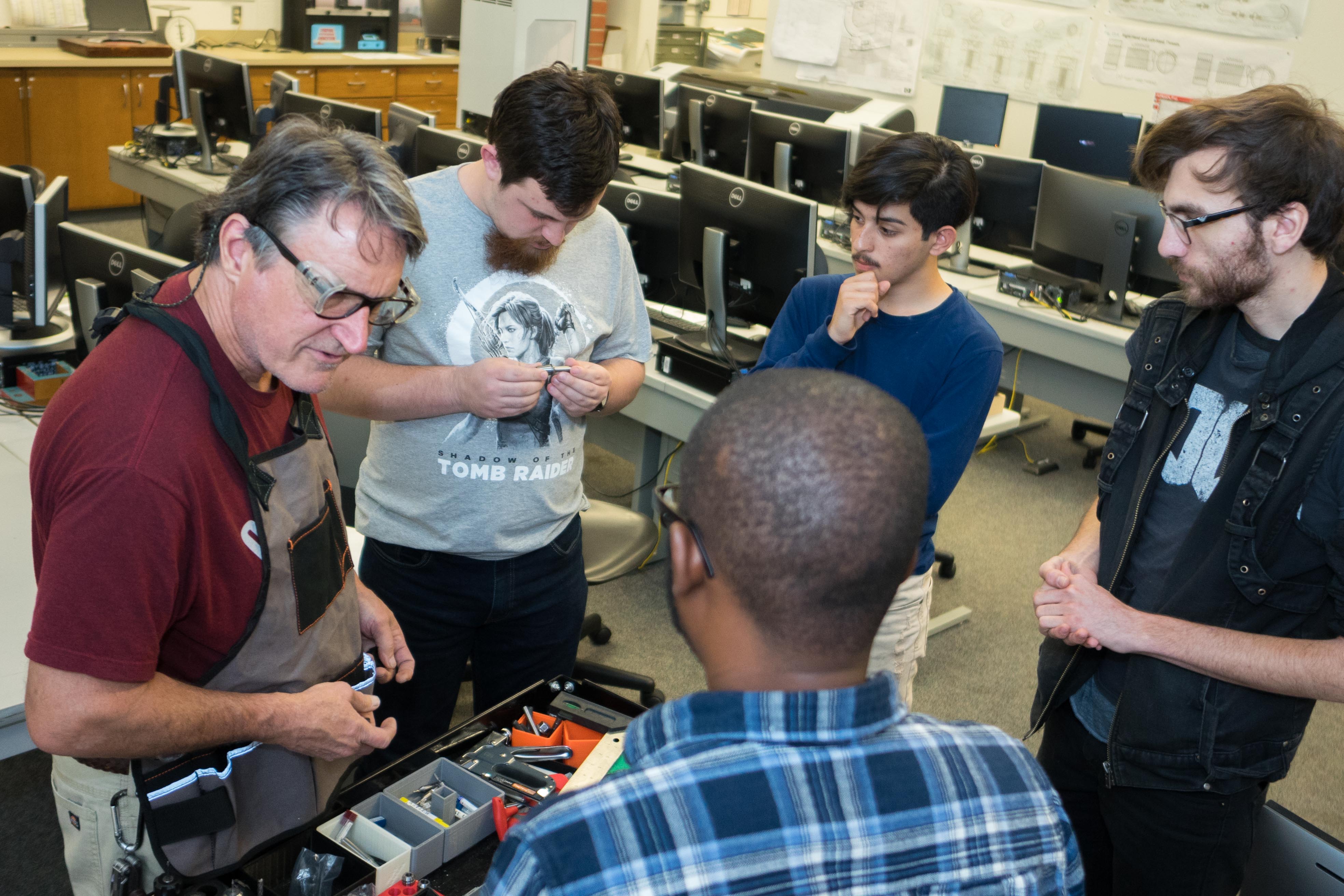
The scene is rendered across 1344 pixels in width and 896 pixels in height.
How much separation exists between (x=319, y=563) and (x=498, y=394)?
1.38 ft

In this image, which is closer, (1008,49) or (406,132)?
(406,132)

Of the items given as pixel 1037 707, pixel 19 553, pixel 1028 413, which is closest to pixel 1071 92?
pixel 1028 413

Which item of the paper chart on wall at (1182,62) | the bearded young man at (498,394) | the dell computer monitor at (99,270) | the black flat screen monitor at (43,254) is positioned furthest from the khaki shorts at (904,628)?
the paper chart on wall at (1182,62)

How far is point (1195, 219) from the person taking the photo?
1354 millimetres

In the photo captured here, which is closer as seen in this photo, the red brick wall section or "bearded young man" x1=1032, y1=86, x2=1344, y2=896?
"bearded young man" x1=1032, y1=86, x2=1344, y2=896

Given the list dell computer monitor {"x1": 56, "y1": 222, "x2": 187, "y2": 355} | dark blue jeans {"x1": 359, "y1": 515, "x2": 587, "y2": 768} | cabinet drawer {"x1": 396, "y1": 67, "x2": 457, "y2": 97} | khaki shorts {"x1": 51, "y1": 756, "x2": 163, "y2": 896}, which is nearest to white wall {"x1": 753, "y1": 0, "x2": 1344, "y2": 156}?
cabinet drawer {"x1": 396, "y1": 67, "x2": 457, "y2": 97}

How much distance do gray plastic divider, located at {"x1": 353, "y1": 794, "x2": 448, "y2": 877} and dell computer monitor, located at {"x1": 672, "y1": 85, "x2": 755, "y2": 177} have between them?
4.31 metres

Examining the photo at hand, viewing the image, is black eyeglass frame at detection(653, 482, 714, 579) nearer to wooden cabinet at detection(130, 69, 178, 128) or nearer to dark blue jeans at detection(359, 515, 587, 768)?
dark blue jeans at detection(359, 515, 587, 768)

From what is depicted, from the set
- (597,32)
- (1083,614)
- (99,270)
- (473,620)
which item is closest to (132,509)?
(473,620)

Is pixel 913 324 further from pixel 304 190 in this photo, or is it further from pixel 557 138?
pixel 304 190

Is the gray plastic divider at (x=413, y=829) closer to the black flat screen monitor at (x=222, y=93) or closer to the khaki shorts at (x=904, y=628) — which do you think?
the khaki shorts at (x=904, y=628)

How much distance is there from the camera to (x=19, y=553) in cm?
195

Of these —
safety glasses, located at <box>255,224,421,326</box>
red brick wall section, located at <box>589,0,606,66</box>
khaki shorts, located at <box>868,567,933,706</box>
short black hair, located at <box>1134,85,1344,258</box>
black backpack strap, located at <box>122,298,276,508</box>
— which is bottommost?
khaki shorts, located at <box>868,567,933,706</box>

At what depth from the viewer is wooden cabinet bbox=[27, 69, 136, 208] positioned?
6.12 metres
